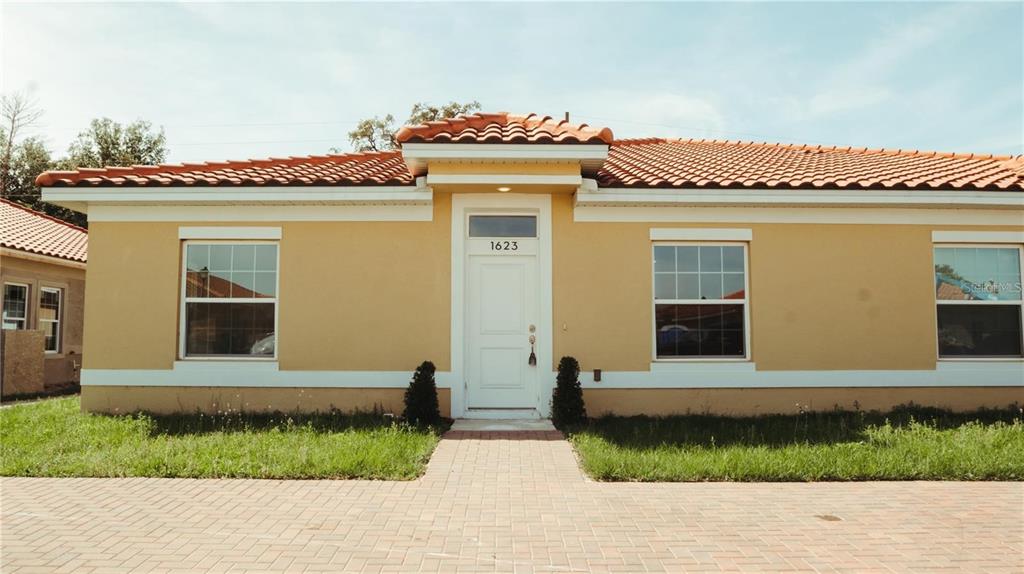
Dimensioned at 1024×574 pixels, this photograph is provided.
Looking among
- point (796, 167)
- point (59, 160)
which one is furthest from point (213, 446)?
point (59, 160)

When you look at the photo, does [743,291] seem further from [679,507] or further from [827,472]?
[679,507]

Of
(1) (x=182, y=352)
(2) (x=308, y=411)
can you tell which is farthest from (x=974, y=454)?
(1) (x=182, y=352)

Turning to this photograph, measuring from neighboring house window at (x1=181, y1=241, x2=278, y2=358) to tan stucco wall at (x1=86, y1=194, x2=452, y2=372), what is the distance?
0.70 feet

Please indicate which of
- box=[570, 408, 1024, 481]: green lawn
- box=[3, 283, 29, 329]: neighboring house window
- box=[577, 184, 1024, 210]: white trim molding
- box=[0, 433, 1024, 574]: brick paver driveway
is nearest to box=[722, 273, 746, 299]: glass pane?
box=[577, 184, 1024, 210]: white trim molding

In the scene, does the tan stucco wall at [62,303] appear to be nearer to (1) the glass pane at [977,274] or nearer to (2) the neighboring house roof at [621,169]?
(2) the neighboring house roof at [621,169]

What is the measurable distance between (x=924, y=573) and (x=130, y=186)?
991 centimetres

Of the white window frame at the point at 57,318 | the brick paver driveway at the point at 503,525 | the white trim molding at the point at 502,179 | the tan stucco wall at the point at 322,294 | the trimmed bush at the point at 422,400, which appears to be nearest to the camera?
the brick paver driveway at the point at 503,525

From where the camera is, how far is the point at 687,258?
9531mm

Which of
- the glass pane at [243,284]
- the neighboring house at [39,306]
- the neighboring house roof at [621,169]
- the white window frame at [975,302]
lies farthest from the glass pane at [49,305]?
the white window frame at [975,302]

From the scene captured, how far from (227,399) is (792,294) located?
8251mm

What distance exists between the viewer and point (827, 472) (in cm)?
629

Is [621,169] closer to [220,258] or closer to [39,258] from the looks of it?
[220,258]

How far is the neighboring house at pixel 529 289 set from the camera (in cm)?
921

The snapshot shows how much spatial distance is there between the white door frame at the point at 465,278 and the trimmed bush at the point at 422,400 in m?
0.63
